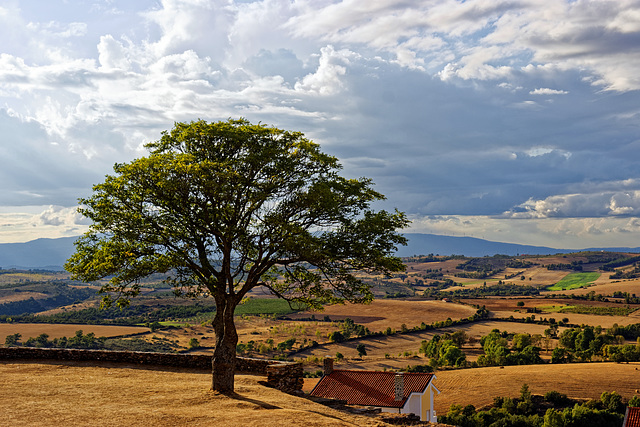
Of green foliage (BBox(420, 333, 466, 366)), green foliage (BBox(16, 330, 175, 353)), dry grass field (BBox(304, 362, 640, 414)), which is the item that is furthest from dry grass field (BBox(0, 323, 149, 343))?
green foliage (BBox(420, 333, 466, 366))

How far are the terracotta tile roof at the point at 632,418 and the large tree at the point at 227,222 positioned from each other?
907 inches

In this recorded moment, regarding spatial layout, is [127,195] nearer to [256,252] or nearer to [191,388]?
[256,252]

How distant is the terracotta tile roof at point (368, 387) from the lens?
43.8 metres

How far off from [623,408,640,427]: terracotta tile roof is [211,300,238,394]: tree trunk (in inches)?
1118

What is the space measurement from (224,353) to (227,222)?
6.38 metres

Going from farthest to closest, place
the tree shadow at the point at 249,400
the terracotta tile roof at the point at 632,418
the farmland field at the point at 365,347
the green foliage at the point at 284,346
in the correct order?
the green foliage at the point at 284,346 → the terracotta tile roof at the point at 632,418 → the farmland field at the point at 365,347 → the tree shadow at the point at 249,400

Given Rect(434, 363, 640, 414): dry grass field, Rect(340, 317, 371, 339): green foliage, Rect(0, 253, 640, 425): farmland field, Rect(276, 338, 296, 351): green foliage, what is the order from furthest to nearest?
Rect(340, 317, 371, 339): green foliage < Rect(276, 338, 296, 351): green foliage < Rect(434, 363, 640, 414): dry grass field < Rect(0, 253, 640, 425): farmland field

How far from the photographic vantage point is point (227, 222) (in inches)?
1033

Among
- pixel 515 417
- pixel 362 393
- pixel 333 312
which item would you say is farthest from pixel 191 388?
pixel 333 312

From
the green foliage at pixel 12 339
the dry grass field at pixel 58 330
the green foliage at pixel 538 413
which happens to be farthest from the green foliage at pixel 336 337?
the green foliage at pixel 12 339

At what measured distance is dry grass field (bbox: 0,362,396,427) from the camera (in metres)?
19.5

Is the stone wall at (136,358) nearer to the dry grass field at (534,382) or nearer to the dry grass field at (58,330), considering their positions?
the dry grass field at (534,382)

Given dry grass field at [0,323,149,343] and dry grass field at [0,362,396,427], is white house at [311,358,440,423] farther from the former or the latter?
dry grass field at [0,323,149,343]

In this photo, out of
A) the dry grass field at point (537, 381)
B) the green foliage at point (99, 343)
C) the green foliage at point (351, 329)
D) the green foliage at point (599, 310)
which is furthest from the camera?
the green foliage at point (599, 310)
